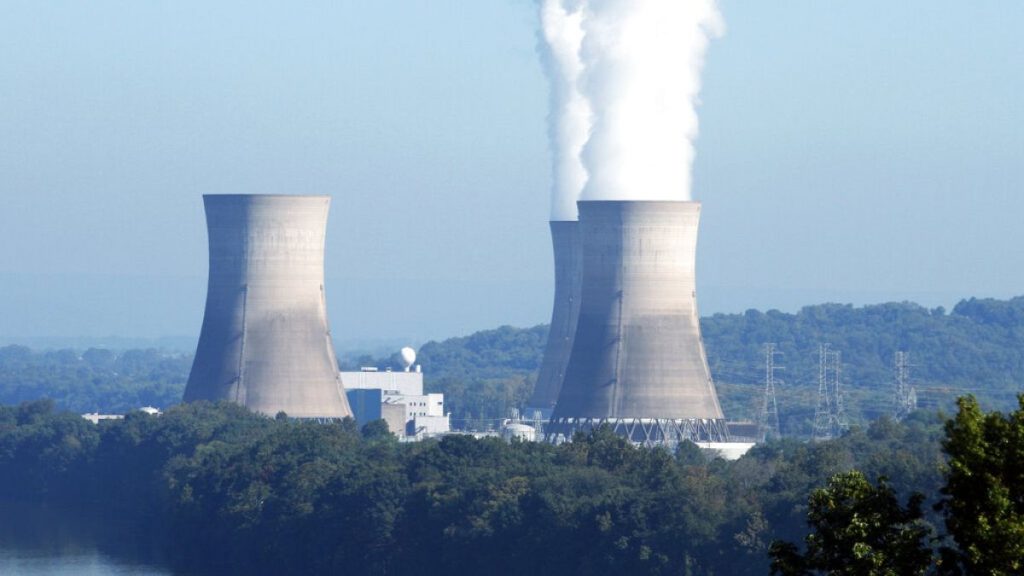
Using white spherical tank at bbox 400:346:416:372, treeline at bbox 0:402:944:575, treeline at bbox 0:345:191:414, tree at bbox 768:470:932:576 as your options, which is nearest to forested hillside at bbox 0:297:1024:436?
treeline at bbox 0:345:191:414

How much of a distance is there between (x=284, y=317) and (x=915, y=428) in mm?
13260

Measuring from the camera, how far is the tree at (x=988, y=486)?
43.2ft

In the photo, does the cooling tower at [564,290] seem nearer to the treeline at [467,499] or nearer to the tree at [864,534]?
the treeline at [467,499]

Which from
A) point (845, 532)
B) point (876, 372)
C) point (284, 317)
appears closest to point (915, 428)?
point (284, 317)

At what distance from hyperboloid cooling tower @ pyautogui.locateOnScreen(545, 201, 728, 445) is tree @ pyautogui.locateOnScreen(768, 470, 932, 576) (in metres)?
28.8

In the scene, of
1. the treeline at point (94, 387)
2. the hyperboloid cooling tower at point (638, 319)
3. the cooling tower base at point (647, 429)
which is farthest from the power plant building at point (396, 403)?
the treeline at point (94, 387)

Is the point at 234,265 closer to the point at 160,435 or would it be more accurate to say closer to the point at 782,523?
the point at 160,435

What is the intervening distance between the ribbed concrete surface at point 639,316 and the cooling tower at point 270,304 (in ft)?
21.4

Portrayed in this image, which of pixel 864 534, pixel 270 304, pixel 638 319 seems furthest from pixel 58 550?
pixel 864 534

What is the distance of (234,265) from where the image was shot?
48531 mm

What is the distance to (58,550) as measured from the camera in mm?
41969

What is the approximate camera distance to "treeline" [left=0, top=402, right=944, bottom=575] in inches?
1314

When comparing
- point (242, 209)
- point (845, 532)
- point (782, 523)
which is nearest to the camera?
point (845, 532)

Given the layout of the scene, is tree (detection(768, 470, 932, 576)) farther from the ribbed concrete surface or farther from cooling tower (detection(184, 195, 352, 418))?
cooling tower (detection(184, 195, 352, 418))
